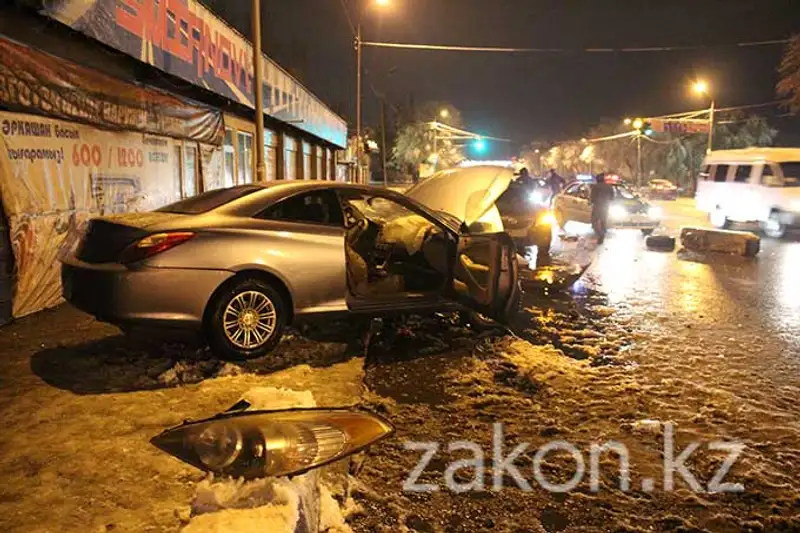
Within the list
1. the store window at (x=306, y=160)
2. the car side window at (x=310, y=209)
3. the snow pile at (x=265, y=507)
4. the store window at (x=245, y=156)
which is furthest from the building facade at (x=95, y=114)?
the store window at (x=306, y=160)

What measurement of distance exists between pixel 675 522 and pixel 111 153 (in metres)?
7.71

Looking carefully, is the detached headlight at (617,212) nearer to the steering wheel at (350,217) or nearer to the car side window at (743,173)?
the car side window at (743,173)

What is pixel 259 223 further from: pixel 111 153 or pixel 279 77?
pixel 279 77

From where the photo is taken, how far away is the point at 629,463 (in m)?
3.86

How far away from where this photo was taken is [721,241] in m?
14.7

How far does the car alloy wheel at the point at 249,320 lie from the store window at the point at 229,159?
31.4 ft

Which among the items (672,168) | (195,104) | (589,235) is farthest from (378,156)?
(195,104)

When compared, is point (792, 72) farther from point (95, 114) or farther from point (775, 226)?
point (95, 114)

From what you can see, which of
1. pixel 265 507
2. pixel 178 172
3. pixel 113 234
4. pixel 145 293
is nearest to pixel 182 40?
pixel 178 172

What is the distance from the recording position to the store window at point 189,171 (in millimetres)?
11320

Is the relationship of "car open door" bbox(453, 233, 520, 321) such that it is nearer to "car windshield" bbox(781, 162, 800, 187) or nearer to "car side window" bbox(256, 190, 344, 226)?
"car side window" bbox(256, 190, 344, 226)

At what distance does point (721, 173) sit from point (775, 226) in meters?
3.19

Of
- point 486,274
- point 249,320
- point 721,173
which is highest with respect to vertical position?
point 721,173

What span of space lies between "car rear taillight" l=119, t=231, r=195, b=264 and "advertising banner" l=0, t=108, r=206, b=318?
2098mm
